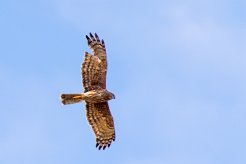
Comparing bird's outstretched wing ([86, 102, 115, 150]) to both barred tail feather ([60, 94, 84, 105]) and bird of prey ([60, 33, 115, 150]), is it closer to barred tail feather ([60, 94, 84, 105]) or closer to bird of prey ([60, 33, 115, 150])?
bird of prey ([60, 33, 115, 150])

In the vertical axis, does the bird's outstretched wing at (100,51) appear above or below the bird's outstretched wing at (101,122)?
above

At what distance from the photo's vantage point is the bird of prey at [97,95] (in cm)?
3816

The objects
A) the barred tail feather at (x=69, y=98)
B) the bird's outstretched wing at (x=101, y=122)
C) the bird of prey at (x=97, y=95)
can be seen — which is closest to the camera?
the barred tail feather at (x=69, y=98)

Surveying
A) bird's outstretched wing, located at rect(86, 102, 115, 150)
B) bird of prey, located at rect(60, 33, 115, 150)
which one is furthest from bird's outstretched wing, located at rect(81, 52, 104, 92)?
bird's outstretched wing, located at rect(86, 102, 115, 150)

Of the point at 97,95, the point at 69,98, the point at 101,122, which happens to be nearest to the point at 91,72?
the point at 97,95

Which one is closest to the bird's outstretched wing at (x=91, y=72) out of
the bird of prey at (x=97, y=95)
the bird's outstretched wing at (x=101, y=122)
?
the bird of prey at (x=97, y=95)

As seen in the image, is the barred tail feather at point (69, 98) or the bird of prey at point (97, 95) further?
A: the bird of prey at point (97, 95)

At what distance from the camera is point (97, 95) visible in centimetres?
3816

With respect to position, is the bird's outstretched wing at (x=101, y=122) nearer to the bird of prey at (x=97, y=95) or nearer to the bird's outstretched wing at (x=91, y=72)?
the bird of prey at (x=97, y=95)

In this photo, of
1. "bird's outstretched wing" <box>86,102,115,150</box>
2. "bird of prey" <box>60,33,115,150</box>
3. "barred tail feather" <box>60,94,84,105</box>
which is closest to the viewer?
"barred tail feather" <box>60,94,84,105</box>

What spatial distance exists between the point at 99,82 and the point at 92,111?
1440mm

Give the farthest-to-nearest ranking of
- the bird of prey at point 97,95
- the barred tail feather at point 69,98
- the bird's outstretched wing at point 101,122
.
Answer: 1. the bird's outstretched wing at point 101,122
2. the bird of prey at point 97,95
3. the barred tail feather at point 69,98

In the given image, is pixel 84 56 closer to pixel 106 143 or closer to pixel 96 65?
pixel 96 65

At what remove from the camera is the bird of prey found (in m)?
38.2
